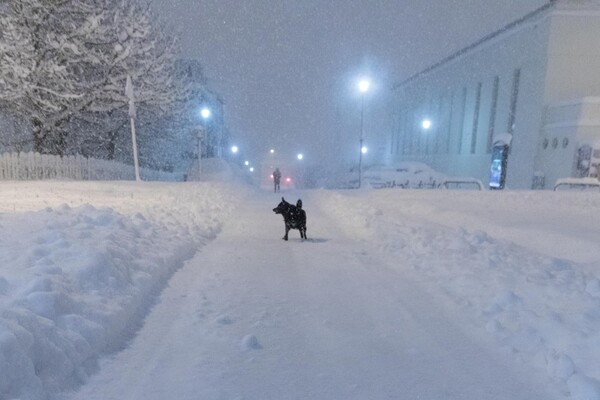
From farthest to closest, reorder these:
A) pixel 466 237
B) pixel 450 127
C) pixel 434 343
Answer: pixel 450 127 → pixel 466 237 → pixel 434 343

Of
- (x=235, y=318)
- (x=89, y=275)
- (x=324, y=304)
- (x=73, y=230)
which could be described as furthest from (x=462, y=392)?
(x=73, y=230)

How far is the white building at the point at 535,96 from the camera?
2998 centimetres

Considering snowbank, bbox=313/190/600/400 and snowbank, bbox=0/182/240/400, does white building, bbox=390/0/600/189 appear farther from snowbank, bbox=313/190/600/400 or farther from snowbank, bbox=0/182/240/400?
snowbank, bbox=0/182/240/400

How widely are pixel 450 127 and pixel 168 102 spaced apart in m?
41.8

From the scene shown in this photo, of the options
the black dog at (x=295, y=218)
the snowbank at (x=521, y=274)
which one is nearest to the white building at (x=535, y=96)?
the snowbank at (x=521, y=274)

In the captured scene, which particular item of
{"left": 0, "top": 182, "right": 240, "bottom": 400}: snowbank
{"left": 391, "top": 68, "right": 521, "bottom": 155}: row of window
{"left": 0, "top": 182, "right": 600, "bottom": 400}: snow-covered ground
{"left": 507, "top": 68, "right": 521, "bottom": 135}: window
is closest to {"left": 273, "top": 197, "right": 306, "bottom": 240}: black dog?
{"left": 0, "top": 182, "right": 600, "bottom": 400}: snow-covered ground

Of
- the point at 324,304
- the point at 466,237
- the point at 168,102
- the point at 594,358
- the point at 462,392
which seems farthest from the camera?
the point at 168,102

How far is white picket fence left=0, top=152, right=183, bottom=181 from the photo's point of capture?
648 inches

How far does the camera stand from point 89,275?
14.5 feet

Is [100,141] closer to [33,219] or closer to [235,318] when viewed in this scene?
[33,219]

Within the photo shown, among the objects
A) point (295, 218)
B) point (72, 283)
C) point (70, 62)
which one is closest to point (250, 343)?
point (72, 283)

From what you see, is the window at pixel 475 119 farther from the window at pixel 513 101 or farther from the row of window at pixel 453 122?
the window at pixel 513 101

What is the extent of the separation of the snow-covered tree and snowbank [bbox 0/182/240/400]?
42.6 feet

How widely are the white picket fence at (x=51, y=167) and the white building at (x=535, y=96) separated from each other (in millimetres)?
26253
